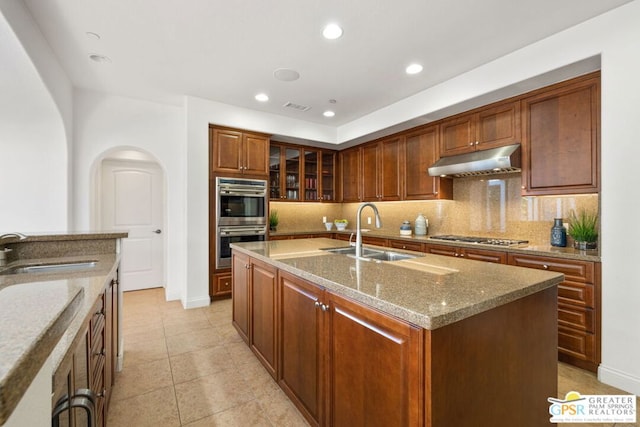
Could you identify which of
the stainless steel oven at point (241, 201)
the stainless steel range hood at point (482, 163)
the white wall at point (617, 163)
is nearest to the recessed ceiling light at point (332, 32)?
the white wall at point (617, 163)

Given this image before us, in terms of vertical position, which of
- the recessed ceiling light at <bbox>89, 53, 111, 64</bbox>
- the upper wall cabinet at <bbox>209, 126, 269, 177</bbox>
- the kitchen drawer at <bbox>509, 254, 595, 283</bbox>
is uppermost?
the recessed ceiling light at <bbox>89, 53, 111, 64</bbox>

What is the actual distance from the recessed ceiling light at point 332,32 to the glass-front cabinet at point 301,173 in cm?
254

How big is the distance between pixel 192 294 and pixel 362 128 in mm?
3456

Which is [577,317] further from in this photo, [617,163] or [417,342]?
[417,342]

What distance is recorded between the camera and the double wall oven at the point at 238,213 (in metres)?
4.13

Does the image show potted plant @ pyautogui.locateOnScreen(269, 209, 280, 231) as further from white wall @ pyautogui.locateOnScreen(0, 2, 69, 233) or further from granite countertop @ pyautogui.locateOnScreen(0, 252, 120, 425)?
granite countertop @ pyautogui.locateOnScreen(0, 252, 120, 425)

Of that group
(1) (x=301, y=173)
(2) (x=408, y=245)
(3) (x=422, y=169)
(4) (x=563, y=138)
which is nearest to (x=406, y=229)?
(2) (x=408, y=245)

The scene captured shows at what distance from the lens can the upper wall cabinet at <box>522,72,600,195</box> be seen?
8.20 feet

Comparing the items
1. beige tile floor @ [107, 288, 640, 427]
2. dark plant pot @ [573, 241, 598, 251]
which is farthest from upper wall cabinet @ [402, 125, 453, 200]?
beige tile floor @ [107, 288, 640, 427]

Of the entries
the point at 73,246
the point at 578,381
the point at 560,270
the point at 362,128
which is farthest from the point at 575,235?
the point at 73,246

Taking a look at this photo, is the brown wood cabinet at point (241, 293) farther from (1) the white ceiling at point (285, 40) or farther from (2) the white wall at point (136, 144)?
(1) the white ceiling at point (285, 40)

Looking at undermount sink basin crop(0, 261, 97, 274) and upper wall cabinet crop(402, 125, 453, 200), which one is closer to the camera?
undermount sink basin crop(0, 261, 97, 274)

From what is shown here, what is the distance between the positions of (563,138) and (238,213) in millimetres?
3780

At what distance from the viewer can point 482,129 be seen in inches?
132
